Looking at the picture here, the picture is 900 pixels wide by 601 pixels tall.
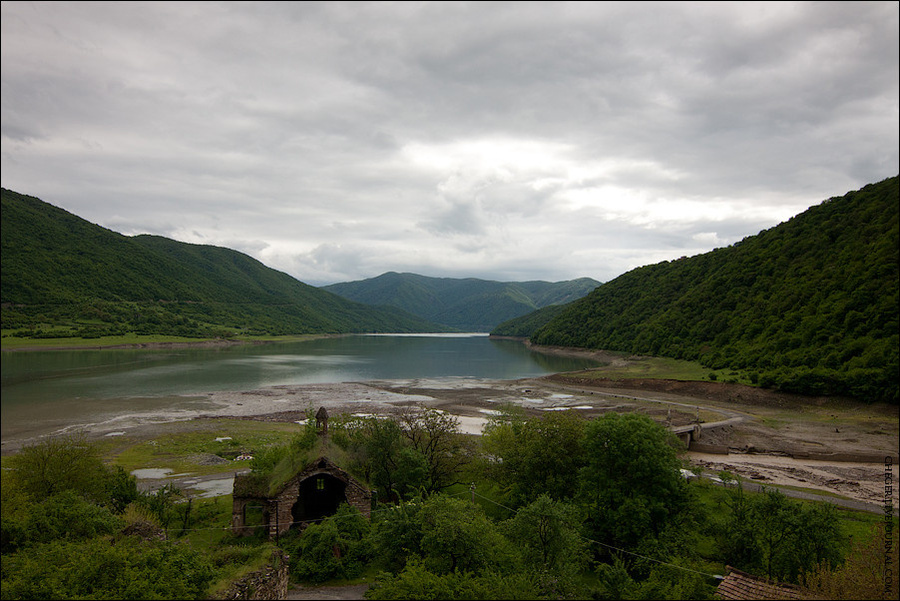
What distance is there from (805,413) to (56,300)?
8850 centimetres

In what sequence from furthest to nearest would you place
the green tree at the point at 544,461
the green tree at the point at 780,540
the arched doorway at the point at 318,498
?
the green tree at the point at 544,461
the arched doorway at the point at 318,498
the green tree at the point at 780,540

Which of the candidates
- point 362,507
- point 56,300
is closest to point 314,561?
point 362,507

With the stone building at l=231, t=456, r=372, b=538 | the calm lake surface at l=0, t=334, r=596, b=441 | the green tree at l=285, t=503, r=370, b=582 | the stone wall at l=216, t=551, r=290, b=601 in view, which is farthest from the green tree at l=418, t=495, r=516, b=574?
the calm lake surface at l=0, t=334, r=596, b=441

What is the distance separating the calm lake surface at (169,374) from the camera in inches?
639

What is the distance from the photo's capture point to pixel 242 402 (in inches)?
3221

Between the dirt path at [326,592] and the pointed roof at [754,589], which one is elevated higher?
the pointed roof at [754,589]

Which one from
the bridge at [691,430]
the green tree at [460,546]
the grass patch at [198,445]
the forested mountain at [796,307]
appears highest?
the forested mountain at [796,307]

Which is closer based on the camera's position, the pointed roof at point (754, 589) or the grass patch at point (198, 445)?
the pointed roof at point (754, 589)

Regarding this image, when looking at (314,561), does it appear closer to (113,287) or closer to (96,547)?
(96,547)

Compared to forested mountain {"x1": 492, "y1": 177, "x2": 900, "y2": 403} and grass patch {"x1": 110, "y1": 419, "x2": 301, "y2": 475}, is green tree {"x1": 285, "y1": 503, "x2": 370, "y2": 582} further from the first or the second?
forested mountain {"x1": 492, "y1": 177, "x2": 900, "y2": 403}

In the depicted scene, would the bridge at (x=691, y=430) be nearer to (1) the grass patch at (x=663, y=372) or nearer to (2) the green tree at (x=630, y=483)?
(1) the grass patch at (x=663, y=372)

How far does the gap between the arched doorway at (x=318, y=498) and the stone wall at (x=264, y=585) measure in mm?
7592

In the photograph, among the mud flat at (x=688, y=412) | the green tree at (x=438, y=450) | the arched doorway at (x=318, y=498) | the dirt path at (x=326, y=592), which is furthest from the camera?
the mud flat at (x=688, y=412)

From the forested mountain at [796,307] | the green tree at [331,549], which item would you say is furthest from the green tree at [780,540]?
the forested mountain at [796,307]
